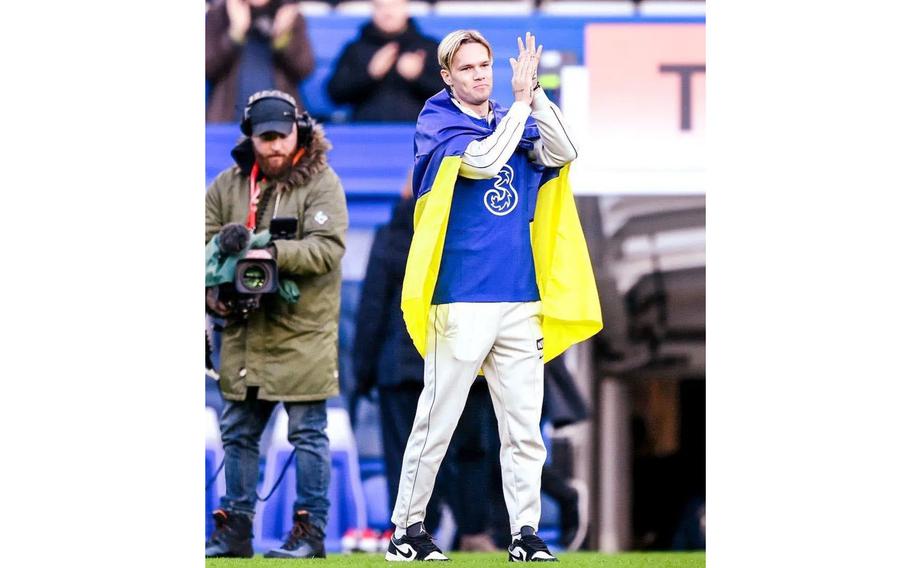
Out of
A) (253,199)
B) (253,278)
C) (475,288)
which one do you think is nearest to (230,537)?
(253,278)

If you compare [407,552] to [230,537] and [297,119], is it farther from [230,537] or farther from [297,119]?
[297,119]

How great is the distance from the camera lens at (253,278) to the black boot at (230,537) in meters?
0.94

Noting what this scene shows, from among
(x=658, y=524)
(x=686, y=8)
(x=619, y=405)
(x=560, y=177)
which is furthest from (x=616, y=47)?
(x=658, y=524)

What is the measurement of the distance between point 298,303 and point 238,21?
124cm

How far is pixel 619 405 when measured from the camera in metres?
5.78

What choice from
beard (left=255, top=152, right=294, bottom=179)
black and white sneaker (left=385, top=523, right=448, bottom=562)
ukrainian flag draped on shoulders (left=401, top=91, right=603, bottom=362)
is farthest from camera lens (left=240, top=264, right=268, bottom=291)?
black and white sneaker (left=385, top=523, right=448, bottom=562)

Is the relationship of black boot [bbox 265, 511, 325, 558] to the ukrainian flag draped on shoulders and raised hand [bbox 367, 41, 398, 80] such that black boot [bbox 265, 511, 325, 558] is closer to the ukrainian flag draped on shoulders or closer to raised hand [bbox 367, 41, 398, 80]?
the ukrainian flag draped on shoulders

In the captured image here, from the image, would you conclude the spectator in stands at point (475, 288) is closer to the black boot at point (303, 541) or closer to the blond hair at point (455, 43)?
the blond hair at point (455, 43)

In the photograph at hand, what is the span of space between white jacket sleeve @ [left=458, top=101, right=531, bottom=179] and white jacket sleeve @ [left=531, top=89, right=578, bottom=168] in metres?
0.09

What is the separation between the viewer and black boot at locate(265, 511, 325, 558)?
538 centimetres

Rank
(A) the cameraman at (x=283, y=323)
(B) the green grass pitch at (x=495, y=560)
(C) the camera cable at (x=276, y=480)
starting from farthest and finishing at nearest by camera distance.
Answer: (C) the camera cable at (x=276, y=480), (A) the cameraman at (x=283, y=323), (B) the green grass pitch at (x=495, y=560)

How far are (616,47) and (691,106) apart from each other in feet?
1.29

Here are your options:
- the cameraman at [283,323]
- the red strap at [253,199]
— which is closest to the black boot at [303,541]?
the cameraman at [283,323]

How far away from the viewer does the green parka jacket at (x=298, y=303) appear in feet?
17.5
